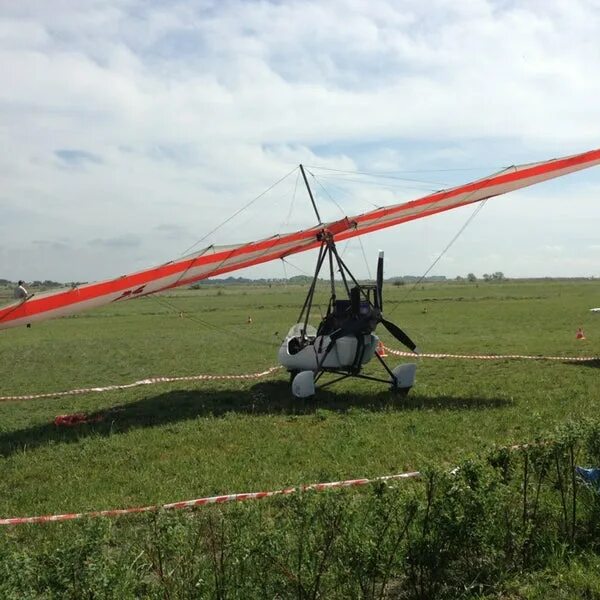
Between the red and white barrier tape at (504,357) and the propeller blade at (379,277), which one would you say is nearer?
the propeller blade at (379,277)

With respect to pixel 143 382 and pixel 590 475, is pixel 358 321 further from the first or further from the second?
pixel 590 475

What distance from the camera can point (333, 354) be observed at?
41.7 ft

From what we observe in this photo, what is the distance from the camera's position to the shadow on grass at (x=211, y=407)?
10.6 meters

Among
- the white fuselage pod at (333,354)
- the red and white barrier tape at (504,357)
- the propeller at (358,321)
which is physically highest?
the propeller at (358,321)

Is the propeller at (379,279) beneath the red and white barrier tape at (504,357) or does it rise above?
above

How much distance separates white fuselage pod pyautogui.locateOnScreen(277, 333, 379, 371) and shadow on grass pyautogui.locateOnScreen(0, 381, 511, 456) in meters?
0.69

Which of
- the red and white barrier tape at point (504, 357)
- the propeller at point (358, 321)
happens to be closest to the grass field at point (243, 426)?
the red and white barrier tape at point (504, 357)

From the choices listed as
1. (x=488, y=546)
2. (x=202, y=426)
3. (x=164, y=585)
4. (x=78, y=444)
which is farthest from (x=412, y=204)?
(x=164, y=585)

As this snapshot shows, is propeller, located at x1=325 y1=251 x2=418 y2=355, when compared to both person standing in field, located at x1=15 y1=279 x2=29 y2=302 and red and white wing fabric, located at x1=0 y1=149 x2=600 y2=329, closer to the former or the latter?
red and white wing fabric, located at x1=0 y1=149 x2=600 y2=329

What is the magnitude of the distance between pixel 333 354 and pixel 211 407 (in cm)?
277

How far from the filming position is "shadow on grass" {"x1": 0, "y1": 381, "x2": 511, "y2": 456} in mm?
10641

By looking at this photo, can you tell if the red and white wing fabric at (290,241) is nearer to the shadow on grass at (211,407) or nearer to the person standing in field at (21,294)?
the person standing in field at (21,294)

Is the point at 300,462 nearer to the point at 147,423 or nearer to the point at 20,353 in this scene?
the point at 147,423

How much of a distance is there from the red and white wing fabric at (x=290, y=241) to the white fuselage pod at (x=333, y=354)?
7.19 ft
